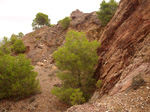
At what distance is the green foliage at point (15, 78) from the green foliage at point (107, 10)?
20.1 m

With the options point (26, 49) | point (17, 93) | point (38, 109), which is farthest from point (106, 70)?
point (26, 49)

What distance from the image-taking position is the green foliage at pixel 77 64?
12.1 metres

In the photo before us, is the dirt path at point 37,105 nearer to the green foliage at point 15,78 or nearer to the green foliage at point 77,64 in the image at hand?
the green foliage at point 15,78

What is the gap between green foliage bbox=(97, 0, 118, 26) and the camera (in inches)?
965

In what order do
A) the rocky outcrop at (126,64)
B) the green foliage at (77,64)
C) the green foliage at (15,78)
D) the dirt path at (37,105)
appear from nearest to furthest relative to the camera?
the rocky outcrop at (126,64) → the dirt path at (37,105) → the green foliage at (77,64) → the green foliage at (15,78)

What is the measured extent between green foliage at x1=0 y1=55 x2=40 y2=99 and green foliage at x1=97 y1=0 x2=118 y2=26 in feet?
66.0

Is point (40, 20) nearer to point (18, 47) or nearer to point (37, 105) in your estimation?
point (18, 47)

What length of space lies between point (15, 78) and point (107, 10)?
23.0 m

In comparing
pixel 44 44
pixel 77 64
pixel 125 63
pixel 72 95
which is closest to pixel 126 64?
pixel 125 63

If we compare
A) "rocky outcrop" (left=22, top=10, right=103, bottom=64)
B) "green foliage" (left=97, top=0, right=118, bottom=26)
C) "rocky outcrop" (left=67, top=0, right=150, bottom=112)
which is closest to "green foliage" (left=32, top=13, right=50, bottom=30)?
"rocky outcrop" (left=22, top=10, right=103, bottom=64)

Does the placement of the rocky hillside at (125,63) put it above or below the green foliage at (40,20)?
below

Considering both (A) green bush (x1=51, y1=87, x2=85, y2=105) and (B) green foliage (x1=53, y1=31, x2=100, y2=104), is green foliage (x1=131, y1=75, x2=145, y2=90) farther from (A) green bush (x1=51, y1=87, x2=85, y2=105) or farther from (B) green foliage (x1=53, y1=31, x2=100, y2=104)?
(B) green foliage (x1=53, y1=31, x2=100, y2=104)

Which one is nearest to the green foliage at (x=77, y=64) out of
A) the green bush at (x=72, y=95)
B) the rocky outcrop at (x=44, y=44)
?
the green bush at (x=72, y=95)

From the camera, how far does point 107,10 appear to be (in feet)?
80.4
